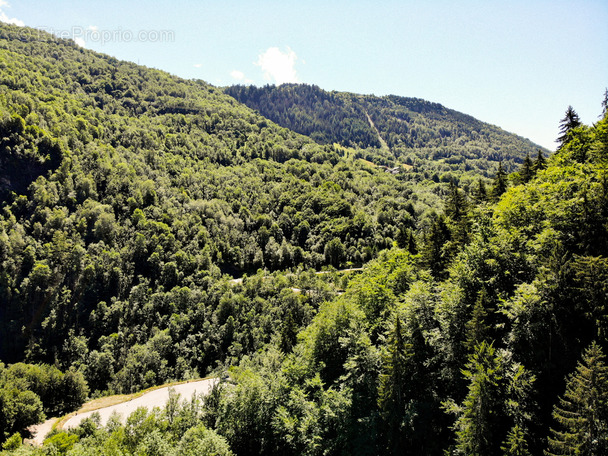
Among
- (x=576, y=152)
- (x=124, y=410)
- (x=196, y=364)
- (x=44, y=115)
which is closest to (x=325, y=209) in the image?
(x=196, y=364)

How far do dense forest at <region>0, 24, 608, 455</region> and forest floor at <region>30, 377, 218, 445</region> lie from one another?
3553 mm

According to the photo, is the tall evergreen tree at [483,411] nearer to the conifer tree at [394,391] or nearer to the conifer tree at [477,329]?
the conifer tree at [477,329]

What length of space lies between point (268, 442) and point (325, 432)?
890cm

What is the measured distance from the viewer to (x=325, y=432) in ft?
93.1

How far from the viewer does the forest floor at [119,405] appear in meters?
60.5

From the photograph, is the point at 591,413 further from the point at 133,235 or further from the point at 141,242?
the point at 133,235

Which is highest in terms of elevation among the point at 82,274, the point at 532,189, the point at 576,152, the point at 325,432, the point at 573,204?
the point at 576,152

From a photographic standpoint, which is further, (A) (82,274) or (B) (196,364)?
(A) (82,274)

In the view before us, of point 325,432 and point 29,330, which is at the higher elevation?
point 325,432

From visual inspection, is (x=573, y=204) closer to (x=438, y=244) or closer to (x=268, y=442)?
(x=438, y=244)

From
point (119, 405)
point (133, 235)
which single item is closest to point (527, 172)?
point (119, 405)

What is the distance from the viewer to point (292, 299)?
317 ft

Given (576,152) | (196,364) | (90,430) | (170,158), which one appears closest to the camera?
(576,152)

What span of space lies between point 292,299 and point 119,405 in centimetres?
5057
